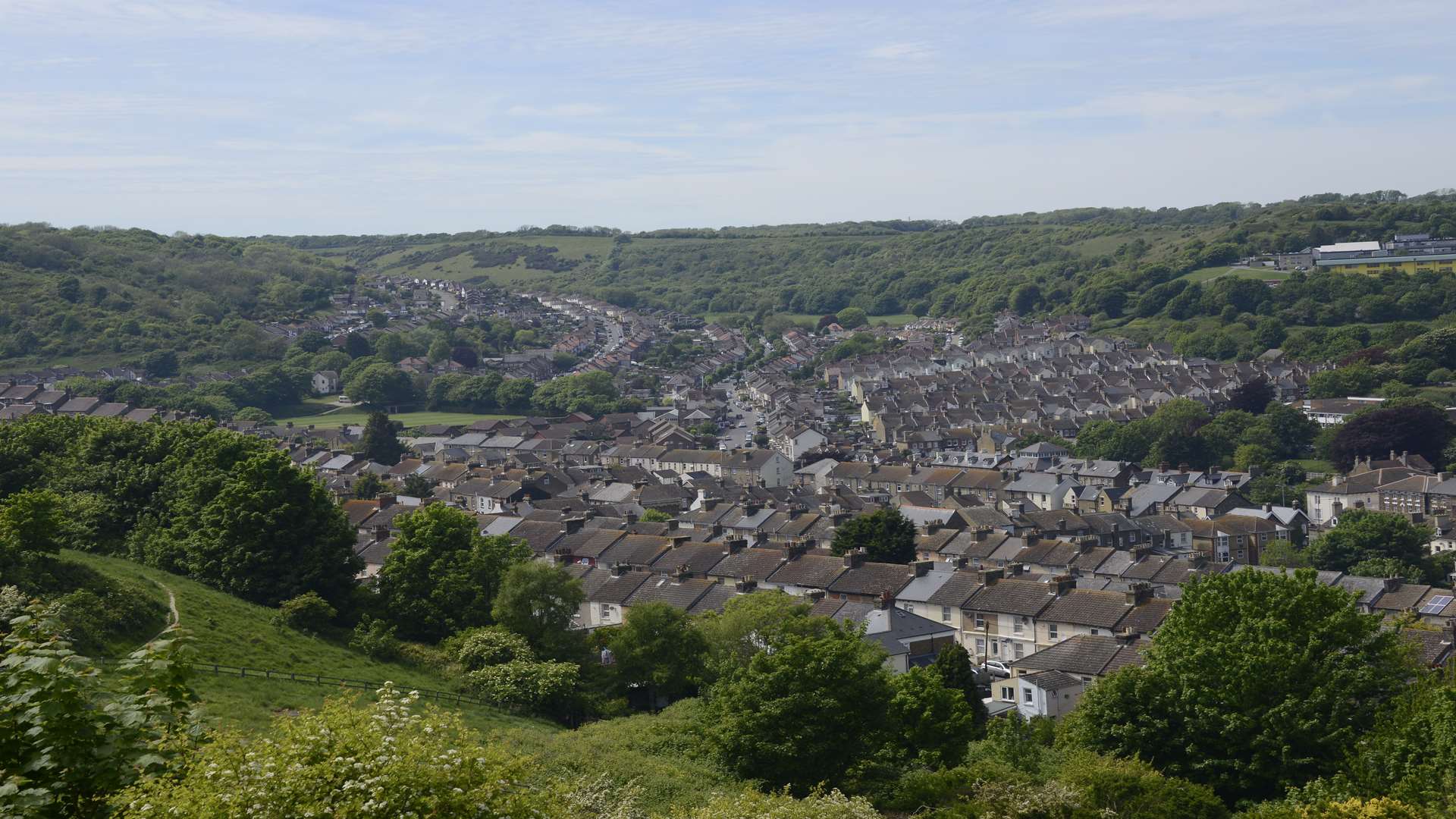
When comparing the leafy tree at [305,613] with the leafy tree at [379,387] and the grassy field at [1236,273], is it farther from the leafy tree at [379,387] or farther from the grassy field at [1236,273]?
the grassy field at [1236,273]

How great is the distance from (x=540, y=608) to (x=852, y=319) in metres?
131

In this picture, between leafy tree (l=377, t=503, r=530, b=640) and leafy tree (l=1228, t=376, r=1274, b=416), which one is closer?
leafy tree (l=377, t=503, r=530, b=640)

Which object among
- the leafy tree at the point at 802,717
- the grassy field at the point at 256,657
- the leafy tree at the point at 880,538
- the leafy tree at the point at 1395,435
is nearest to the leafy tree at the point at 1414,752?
the leafy tree at the point at 802,717

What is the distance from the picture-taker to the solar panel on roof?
36.1 metres

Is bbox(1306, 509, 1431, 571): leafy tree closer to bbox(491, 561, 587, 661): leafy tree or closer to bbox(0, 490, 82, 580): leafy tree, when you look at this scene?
bbox(491, 561, 587, 661): leafy tree

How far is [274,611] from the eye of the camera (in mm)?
26391

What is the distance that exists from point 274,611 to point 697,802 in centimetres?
1228

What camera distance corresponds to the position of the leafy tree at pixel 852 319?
155250 mm

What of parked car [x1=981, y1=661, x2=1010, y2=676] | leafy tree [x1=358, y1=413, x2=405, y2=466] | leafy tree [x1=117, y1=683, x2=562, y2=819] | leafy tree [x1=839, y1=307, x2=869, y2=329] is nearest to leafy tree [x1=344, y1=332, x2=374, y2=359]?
leafy tree [x1=358, y1=413, x2=405, y2=466]

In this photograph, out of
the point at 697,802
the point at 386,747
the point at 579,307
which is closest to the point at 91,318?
the point at 579,307

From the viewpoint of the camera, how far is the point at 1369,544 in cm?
4772

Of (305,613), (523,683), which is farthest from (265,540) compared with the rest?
(523,683)

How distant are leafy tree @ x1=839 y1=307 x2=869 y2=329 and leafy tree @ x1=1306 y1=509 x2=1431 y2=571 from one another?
107141 mm

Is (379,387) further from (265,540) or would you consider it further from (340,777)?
(340,777)
